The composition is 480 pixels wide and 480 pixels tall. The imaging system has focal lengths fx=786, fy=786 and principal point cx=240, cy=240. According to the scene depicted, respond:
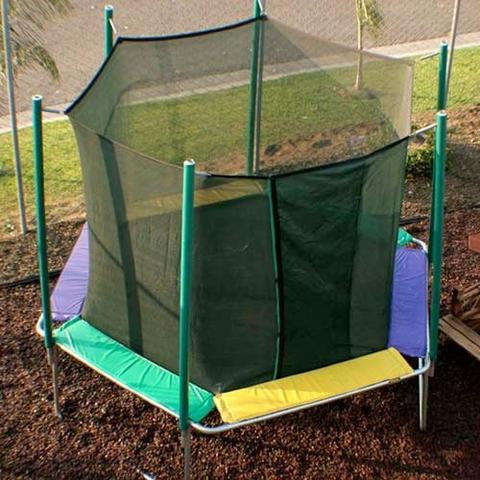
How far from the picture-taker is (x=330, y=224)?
13.5 feet

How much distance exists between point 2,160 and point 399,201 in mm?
4643

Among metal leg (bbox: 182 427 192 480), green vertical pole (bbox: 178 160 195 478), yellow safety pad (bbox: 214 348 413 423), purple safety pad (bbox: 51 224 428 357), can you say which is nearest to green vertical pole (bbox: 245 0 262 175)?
purple safety pad (bbox: 51 224 428 357)

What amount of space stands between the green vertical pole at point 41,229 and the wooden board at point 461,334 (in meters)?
2.41

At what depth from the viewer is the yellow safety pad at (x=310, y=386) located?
4.05m

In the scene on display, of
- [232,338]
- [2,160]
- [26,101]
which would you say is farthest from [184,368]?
[26,101]

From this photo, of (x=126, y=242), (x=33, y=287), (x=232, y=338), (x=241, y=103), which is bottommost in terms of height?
(x=33, y=287)

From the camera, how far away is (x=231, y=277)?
159 inches

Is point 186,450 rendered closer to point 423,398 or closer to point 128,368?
point 128,368

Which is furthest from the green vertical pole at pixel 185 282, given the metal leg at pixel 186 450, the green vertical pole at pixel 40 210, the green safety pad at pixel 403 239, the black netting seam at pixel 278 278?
the green safety pad at pixel 403 239

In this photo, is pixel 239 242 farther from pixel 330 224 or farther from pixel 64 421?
pixel 64 421

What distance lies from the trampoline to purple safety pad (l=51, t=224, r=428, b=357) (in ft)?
0.04

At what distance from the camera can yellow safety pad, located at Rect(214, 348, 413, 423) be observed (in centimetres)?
405

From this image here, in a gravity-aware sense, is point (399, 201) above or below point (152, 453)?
above

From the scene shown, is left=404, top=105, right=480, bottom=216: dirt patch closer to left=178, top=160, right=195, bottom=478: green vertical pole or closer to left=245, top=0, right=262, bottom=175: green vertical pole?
left=245, top=0, right=262, bottom=175: green vertical pole
